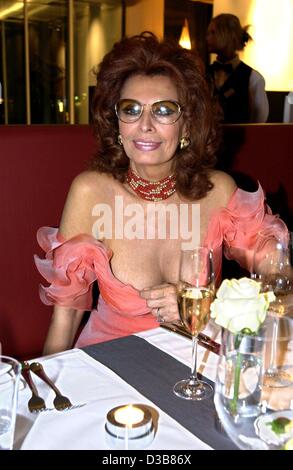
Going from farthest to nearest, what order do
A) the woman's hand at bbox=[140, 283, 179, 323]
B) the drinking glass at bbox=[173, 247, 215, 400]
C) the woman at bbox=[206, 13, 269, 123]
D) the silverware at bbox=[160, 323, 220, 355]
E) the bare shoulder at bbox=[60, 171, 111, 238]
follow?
1. the woman at bbox=[206, 13, 269, 123]
2. the bare shoulder at bbox=[60, 171, 111, 238]
3. the woman's hand at bbox=[140, 283, 179, 323]
4. the silverware at bbox=[160, 323, 220, 355]
5. the drinking glass at bbox=[173, 247, 215, 400]

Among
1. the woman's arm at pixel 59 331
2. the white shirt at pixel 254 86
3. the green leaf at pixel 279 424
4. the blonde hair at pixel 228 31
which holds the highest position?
the blonde hair at pixel 228 31

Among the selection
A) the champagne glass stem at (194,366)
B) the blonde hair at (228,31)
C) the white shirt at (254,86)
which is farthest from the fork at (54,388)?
the blonde hair at (228,31)

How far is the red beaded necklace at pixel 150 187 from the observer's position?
6.33 ft

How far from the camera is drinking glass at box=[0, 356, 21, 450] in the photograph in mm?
873

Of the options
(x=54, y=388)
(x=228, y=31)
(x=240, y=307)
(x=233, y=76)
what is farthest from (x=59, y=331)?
(x=228, y=31)

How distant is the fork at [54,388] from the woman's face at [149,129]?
84 cm

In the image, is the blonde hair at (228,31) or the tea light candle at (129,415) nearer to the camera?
the tea light candle at (129,415)

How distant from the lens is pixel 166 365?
48.0 inches

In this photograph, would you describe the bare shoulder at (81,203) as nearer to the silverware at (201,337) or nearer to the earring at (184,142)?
the earring at (184,142)

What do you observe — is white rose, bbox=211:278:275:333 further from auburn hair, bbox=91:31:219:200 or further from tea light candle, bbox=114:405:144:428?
auburn hair, bbox=91:31:219:200

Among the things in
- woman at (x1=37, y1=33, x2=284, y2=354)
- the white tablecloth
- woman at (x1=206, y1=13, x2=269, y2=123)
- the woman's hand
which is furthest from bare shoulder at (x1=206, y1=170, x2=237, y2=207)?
woman at (x1=206, y1=13, x2=269, y2=123)

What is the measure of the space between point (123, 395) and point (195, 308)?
23 centimetres
